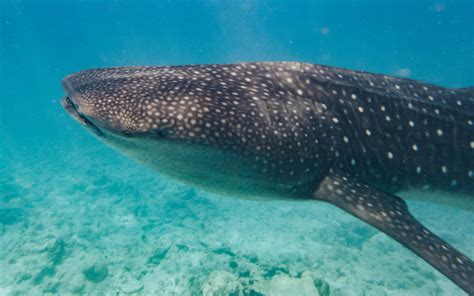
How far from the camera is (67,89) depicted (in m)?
3.71

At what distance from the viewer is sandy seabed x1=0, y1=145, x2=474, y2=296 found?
907cm

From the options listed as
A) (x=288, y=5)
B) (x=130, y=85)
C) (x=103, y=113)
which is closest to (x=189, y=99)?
(x=130, y=85)

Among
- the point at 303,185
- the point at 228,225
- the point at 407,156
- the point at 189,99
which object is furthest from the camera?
the point at 228,225

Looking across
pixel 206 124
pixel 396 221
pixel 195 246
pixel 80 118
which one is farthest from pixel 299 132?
pixel 195 246

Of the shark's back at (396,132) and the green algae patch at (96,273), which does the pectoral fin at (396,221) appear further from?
the green algae patch at (96,273)

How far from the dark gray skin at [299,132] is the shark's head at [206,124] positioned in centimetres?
1

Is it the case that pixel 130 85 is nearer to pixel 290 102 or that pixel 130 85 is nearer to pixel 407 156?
pixel 290 102

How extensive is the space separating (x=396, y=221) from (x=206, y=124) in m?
2.34

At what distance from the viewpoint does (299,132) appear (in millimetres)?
4035

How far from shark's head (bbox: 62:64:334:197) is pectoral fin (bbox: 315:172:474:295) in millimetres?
335

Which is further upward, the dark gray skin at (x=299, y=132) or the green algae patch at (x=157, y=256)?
the dark gray skin at (x=299, y=132)

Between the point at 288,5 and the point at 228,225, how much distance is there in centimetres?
9928

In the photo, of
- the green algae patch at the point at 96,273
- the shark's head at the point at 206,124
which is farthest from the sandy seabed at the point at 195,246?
the shark's head at the point at 206,124

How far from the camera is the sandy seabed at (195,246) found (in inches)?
357
